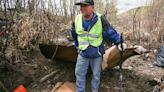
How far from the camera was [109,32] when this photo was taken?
648 cm

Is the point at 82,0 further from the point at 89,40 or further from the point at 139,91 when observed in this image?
the point at 139,91

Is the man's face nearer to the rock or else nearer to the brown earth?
the rock

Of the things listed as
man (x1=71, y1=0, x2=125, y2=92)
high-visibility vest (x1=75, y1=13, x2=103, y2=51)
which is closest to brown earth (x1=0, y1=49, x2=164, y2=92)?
man (x1=71, y1=0, x2=125, y2=92)

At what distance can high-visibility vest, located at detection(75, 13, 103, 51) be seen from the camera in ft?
21.4

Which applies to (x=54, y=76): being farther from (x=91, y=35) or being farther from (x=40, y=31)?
(x=91, y=35)

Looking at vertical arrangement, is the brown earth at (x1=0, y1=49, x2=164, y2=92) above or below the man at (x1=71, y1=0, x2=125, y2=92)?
below

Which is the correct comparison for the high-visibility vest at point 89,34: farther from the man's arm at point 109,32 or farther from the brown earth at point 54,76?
the brown earth at point 54,76

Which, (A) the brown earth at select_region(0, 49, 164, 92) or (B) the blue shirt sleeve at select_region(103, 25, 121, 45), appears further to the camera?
(A) the brown earth at select_region(0, 49, 164, 92)

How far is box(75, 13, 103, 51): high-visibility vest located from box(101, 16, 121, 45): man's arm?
0.19ft

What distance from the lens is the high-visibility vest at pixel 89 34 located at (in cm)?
651

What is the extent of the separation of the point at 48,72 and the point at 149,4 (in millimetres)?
3389

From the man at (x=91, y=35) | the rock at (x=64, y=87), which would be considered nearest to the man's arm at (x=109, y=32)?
the man at (x=91, y=35)

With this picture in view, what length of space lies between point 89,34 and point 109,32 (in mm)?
293

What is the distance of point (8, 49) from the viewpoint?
761 centimetres
